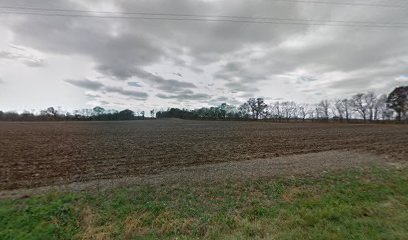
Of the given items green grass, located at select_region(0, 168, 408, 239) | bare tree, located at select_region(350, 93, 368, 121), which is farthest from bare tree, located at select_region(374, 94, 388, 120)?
green grass, located at select_region(0, 168, 408, 239)

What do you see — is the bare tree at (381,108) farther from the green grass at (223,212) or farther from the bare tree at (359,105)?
the green grass at (223,212)

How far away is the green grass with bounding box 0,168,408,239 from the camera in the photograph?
405cm

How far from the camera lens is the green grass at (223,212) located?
4.05 metres

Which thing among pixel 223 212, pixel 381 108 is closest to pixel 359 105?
pixel 381 108

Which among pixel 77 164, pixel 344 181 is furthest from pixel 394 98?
pixel 77 164

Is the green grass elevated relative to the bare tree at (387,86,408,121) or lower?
lower

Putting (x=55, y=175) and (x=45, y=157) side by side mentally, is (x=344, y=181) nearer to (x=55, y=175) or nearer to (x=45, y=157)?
(x=55, y=175)

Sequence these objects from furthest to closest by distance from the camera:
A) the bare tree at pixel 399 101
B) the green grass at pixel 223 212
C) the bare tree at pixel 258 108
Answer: the bare tree at pixel 258 108 → the bare tree at pixel 399 101 → the green grass at pixel 223 212

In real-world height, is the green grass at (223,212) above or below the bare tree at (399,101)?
below

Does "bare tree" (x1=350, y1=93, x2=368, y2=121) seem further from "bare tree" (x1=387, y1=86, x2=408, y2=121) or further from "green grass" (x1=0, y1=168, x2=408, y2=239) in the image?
"green grass" (x1=0, y1=168, x2=408, y2=239)

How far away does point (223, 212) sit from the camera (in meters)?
5.13

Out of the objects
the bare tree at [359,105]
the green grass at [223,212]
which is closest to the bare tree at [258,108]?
the bare tree at [359,105]

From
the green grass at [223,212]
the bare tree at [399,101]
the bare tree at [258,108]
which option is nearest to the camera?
the green grass at [223,212]

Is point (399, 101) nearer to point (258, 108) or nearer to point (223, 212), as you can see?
point (258, 108)
